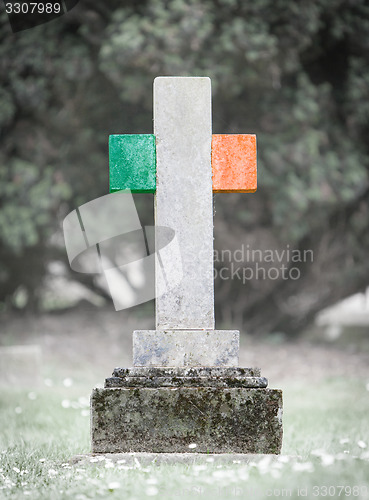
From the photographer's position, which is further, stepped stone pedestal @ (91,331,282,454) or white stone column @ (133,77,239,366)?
white stone column @ (133,77,239,366)

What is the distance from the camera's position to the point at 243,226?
30.7 ft

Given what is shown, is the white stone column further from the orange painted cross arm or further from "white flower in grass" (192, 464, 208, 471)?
"white flower in grass" (192, 464, 208, 471)

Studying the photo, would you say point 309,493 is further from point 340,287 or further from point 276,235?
point 340,287

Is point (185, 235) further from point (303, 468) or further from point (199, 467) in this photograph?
point (303, 468)

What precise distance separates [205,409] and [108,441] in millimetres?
551

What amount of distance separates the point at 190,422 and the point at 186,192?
134cm

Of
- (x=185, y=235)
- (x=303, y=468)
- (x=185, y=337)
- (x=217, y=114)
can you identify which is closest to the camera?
Result: (x=303, y=468)

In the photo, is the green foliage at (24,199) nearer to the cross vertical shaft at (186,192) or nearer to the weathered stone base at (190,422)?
the cross vertical shaft at (186,192)

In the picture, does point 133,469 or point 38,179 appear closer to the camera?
point 133,469

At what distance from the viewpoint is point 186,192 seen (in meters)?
3.63

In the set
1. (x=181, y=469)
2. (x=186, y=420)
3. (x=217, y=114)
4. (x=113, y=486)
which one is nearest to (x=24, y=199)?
(x=217, y=114)

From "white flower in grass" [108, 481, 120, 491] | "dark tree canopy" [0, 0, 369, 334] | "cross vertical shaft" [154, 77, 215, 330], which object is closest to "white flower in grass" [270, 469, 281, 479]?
"white flower in grass" [108, 481, 120, 491]

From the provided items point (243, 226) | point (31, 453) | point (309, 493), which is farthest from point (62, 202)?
point (309, 493)

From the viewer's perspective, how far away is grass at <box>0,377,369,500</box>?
102 inches
